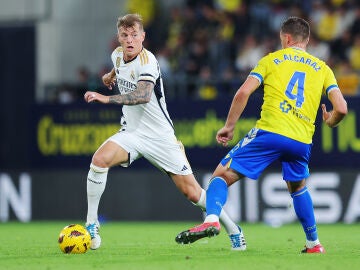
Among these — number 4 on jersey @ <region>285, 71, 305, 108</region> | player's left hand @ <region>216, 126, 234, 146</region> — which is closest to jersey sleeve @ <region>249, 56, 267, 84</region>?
number 4 on jersey @ <region>285, 71, 305, 108</region>

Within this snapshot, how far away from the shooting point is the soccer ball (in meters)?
9.45

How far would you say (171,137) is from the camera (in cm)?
1014

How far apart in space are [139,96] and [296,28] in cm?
160

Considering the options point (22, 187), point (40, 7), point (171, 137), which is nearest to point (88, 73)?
point (40, 7)

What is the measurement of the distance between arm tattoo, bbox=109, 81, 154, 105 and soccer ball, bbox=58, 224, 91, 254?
4.15 feet

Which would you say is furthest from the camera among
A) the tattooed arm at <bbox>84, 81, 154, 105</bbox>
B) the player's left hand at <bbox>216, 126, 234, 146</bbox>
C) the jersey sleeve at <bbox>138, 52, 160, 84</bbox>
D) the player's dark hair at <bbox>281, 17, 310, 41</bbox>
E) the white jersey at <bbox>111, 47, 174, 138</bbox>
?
the white jersey at <bbox>111, 47, 174, 138</bbox>

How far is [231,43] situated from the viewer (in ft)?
62.9

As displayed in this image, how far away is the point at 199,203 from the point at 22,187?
8743 millimetres

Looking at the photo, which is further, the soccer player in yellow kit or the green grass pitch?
the soccer player in yellow kit

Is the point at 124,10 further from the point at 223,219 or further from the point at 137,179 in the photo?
the point at 223,219

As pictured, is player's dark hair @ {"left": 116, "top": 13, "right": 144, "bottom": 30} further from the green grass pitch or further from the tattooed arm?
the green grass pitch

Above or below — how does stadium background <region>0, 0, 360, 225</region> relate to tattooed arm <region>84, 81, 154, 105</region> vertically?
below

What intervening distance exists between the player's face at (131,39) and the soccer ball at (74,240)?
1.78 meters

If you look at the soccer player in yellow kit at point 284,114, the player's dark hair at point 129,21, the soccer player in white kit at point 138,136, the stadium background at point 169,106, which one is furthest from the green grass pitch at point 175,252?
the stadium background at point 169,106
